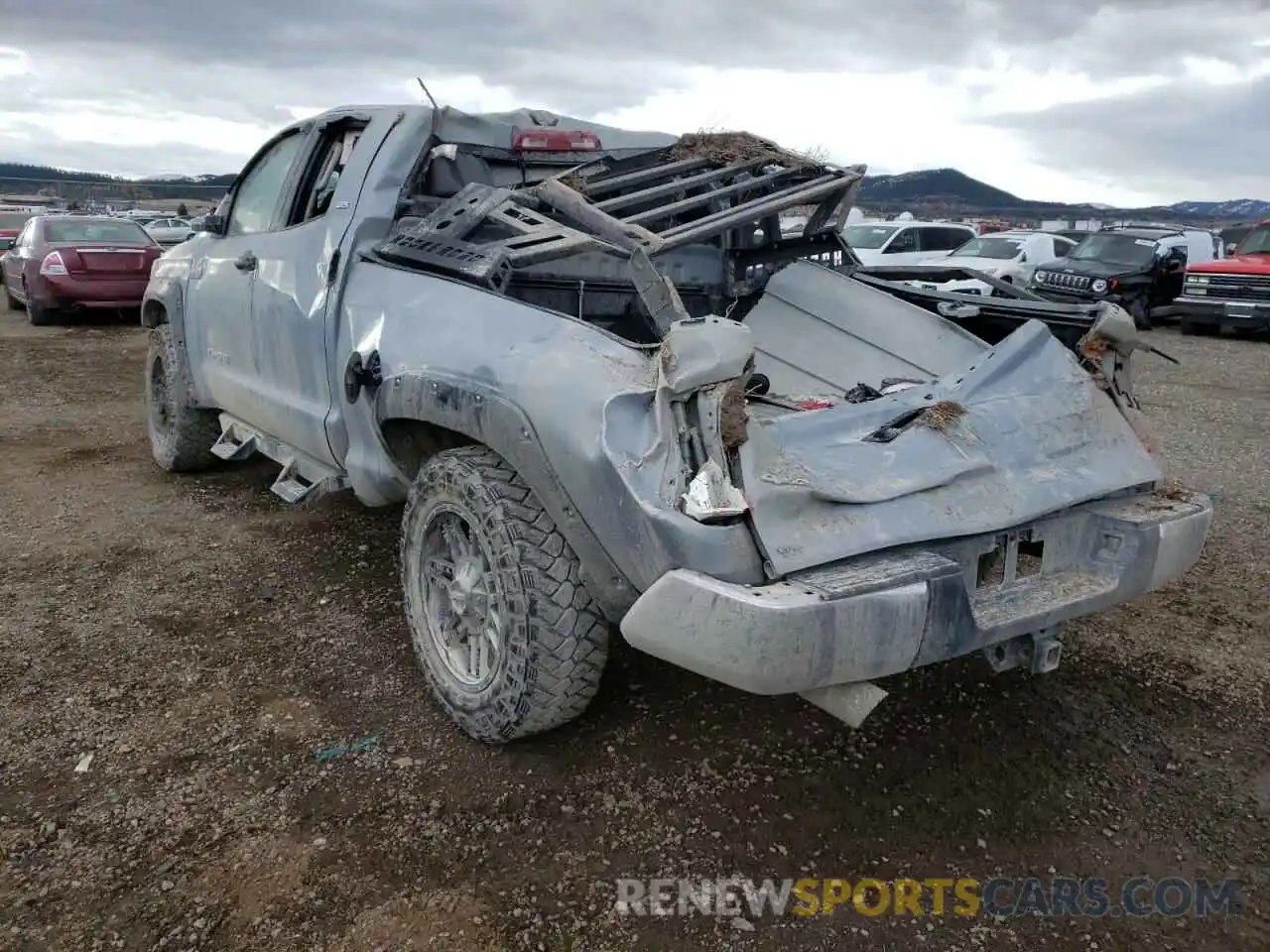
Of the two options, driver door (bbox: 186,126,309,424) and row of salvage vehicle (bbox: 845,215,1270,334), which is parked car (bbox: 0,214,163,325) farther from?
row of salvage vehicle (bbox: 845,215,1270,334)

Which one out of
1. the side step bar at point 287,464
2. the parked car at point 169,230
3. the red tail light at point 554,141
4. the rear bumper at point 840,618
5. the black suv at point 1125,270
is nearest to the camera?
the rear bumper at point 840,618

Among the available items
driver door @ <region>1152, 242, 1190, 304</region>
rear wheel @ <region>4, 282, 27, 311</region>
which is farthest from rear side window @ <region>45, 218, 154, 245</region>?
driver door @ <region>1152, 242, 1190, 304</region>

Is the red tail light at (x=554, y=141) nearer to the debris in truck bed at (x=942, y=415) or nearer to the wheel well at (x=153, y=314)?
the debris in truck bed at (x=942, y=415)

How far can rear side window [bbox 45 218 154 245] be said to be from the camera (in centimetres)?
1291

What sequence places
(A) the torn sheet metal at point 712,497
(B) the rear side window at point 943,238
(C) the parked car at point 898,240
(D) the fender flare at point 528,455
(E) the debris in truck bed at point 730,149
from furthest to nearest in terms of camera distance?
(B) the rear side window at point 943,238 → (C) the parked car at point 898,240 → (E) the debris in truck bed at point 730,149 → (D) the fender flare at point 528,455 → (A) the torn sheet metal at point 712,497

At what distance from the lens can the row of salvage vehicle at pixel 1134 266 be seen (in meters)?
13.5

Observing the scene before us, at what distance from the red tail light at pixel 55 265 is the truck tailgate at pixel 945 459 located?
41.0 feet

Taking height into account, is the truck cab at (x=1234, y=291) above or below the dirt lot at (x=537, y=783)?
above

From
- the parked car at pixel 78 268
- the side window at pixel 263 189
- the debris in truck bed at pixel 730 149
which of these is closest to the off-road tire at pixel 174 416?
the side window at pixel 263 189

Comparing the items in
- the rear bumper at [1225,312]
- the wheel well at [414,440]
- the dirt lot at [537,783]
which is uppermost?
the wheel well at [414,440]

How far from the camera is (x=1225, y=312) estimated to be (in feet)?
44.2

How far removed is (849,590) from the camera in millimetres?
2170

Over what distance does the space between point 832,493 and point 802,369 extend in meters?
1.62

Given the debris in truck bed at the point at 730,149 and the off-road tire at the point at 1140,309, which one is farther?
the off-road tire at the point at 1140,309
